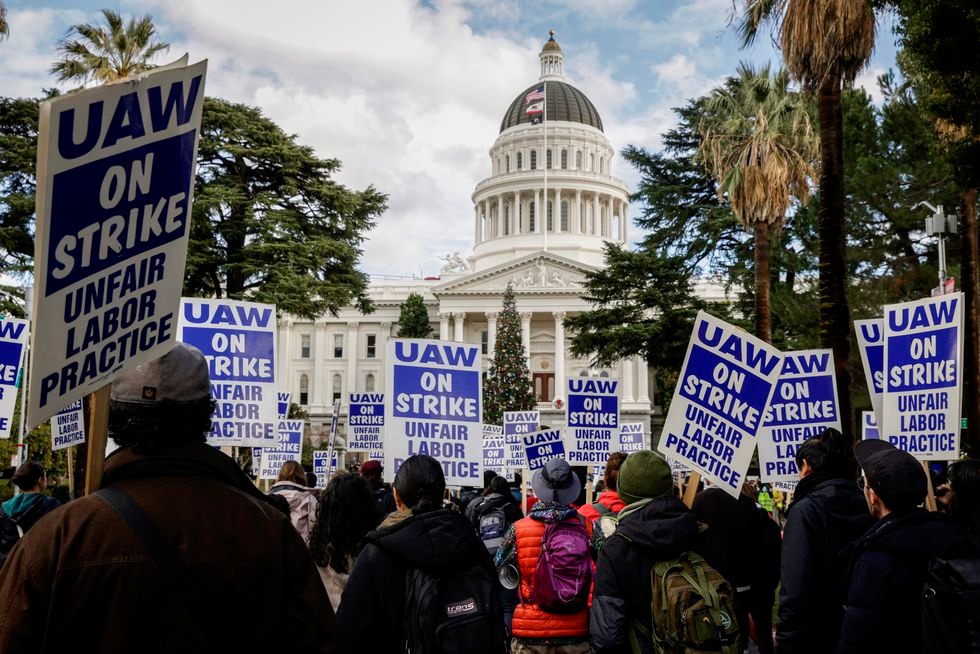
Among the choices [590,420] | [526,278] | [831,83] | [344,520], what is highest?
[526,278]

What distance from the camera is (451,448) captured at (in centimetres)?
790

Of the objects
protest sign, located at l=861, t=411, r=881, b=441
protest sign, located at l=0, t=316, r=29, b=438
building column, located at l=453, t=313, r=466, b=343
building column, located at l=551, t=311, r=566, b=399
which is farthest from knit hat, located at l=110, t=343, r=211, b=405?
building column, located at l=453, t=313, r=466, b=343

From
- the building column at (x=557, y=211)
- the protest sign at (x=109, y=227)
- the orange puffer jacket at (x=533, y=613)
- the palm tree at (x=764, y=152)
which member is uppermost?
the building column at (x=557, y=211)

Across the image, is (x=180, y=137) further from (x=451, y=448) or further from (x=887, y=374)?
(x=887, y=374)

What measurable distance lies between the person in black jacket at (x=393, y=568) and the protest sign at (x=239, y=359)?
364 cm

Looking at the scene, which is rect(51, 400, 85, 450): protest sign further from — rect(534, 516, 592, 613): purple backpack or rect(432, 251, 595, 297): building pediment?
rect(432, 251, 595, 297): building pediment

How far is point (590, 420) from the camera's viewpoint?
566 inches

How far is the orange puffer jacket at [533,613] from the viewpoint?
5004 millimetres

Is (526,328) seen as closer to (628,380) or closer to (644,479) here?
(628,380)

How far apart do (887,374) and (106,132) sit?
6.61 meters

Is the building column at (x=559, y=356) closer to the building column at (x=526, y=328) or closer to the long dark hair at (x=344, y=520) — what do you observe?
the building column at (x=526, y=328)

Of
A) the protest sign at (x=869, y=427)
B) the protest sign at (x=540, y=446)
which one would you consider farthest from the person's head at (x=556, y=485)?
the protest sign at (x=540, y=446)

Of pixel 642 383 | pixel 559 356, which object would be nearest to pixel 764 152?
pixel 559 356

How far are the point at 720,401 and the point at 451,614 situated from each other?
226 centimetres
